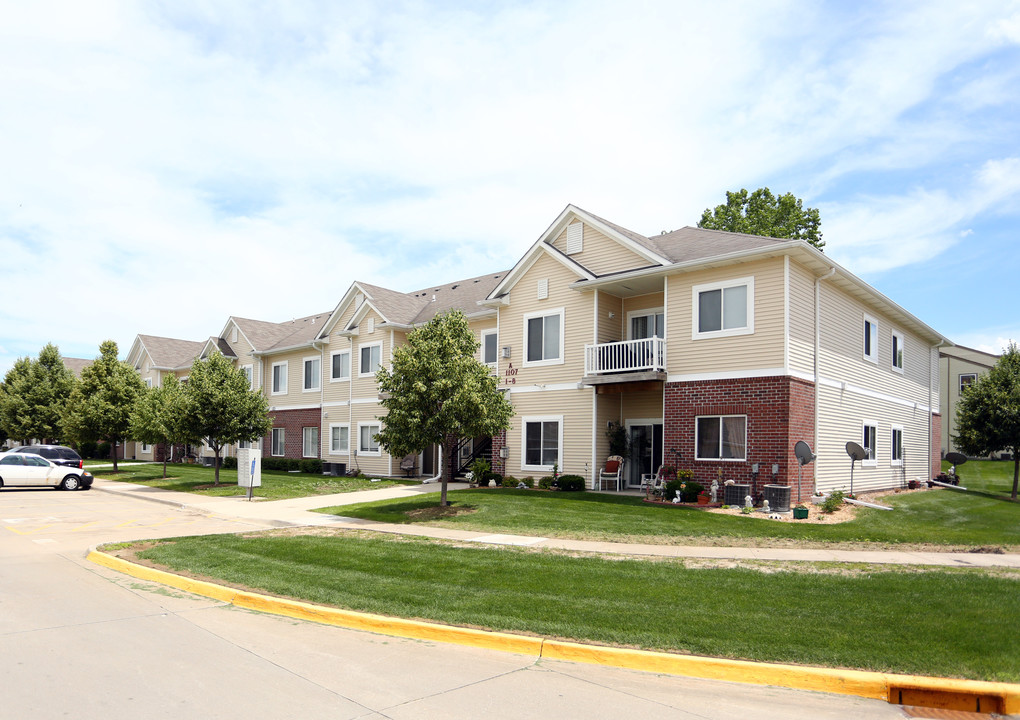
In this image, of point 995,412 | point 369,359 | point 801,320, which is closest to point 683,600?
point 801,320

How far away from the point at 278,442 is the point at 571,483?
73.2 ft

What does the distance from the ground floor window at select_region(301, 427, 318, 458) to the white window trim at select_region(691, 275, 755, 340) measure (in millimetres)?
22225

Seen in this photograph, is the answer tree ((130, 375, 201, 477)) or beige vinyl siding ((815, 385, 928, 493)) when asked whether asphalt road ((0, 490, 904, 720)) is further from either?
tree ((130, 375, 201, 477))

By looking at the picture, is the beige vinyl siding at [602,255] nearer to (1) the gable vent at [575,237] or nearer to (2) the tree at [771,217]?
(1) the gable vent at [575,237]

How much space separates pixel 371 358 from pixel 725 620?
86.2 feet

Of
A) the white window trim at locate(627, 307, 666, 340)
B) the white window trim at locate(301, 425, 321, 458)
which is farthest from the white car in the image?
the white window trim at locate(627, 307, 666, 340)

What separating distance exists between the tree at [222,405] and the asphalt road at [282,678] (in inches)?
714

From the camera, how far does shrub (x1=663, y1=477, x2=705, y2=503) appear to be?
18766mm

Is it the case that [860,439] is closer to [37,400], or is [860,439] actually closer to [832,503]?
[832,503]

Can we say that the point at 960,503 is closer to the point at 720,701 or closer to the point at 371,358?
the point at 720,701

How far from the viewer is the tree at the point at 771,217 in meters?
44.6

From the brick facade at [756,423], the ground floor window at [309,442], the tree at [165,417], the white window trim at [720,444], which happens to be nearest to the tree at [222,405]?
the tree at [165,417]

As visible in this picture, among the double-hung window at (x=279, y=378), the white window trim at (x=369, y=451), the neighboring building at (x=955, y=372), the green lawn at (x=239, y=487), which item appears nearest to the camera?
the green lawn at (x=239, y=487)

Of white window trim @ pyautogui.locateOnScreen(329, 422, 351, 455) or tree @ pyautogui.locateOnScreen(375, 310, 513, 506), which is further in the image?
white window trim @ pyautogui.locateOnScreen(329, 422, 351, 455)
